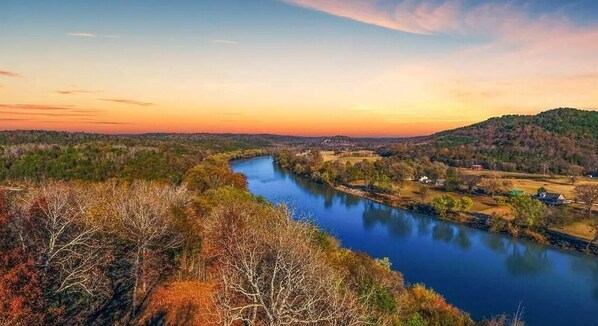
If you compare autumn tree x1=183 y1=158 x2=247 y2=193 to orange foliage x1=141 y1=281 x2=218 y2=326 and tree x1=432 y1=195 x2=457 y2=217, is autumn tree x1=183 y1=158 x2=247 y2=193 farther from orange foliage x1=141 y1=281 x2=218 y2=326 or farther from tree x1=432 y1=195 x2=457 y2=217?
tree x1=432 y1=195 x2=457 y2=217

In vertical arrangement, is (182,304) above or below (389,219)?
above

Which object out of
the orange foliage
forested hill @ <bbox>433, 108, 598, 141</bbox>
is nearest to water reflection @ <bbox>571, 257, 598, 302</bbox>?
the orange foliage

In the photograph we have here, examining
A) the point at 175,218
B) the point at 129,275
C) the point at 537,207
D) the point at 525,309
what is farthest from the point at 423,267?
the point at 129,275

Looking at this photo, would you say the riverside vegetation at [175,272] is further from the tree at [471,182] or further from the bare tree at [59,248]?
the tree at [471,182]

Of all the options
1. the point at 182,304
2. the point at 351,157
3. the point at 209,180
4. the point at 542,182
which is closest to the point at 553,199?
the point at 542,182

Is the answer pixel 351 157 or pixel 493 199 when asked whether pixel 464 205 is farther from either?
pixel 351 157
